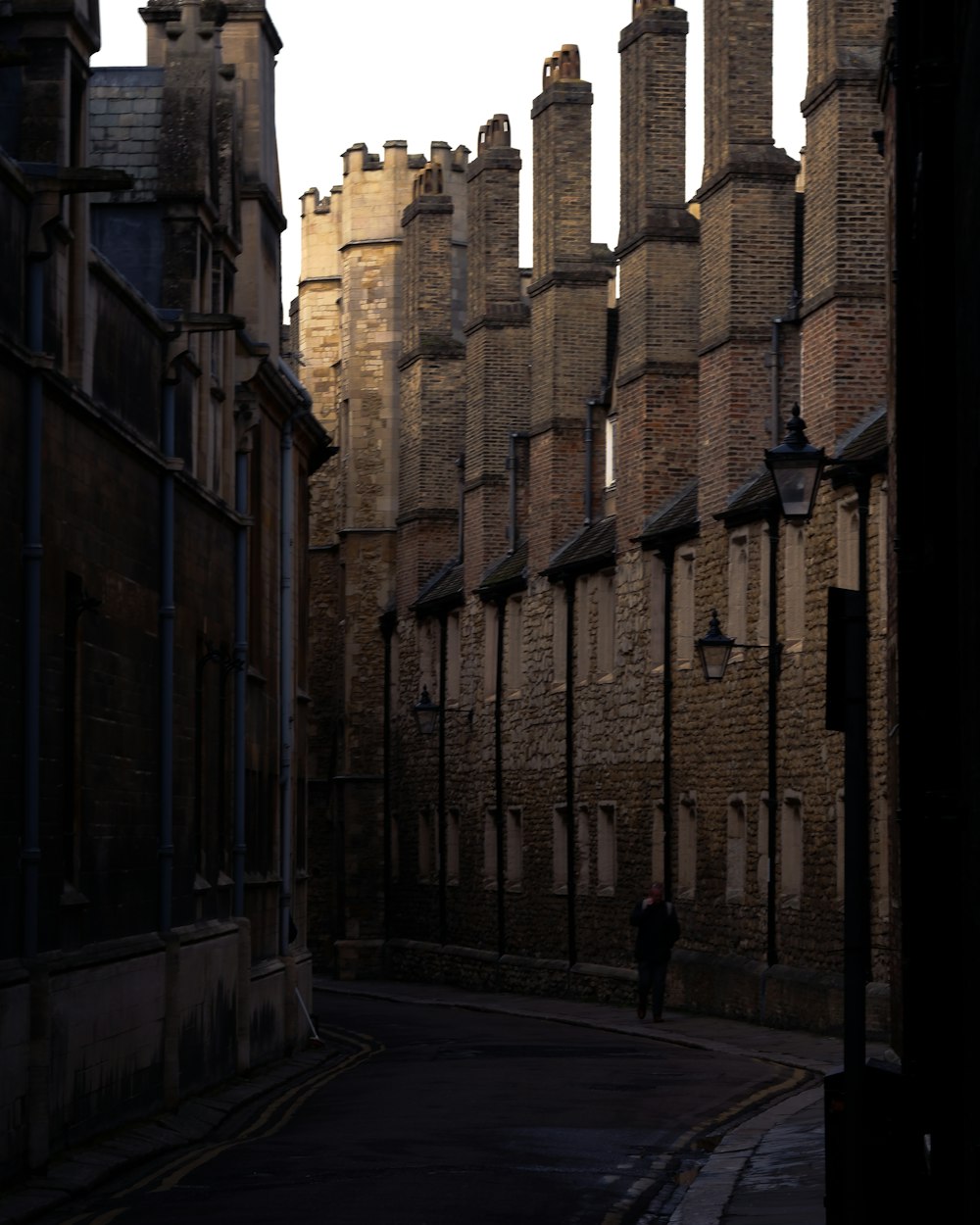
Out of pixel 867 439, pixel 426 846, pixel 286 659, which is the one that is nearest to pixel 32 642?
pixel 286 659

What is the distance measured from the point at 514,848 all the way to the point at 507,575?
5.07m

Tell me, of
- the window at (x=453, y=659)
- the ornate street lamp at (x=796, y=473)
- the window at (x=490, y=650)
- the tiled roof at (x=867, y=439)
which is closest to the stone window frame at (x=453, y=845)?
the window at (x=453, y=659)

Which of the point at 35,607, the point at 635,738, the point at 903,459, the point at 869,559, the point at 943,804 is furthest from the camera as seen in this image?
the point at 635,738

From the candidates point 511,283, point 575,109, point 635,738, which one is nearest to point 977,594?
point 635,738

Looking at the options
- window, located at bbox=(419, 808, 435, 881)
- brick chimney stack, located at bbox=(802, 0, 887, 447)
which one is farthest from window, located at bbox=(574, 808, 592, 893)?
brick chimney stack, located at bbox=(802, 0, 887, 447)

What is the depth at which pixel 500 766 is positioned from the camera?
46.7 meters

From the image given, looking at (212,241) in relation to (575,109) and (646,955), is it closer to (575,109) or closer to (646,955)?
(646,955)

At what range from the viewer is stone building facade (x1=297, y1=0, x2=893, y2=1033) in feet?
105

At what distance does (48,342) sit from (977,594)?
9.45 m

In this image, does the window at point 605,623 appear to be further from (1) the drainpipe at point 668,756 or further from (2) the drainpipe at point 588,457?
(1) the drainpipe at point 668,756

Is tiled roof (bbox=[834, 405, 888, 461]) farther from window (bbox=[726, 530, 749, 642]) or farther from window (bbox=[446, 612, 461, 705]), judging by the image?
window (bbox=[446, 612, 461, 705])

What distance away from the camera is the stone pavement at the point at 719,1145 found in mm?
14102

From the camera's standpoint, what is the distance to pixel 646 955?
107 ft

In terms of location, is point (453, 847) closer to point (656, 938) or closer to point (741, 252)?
point (741, 252)
